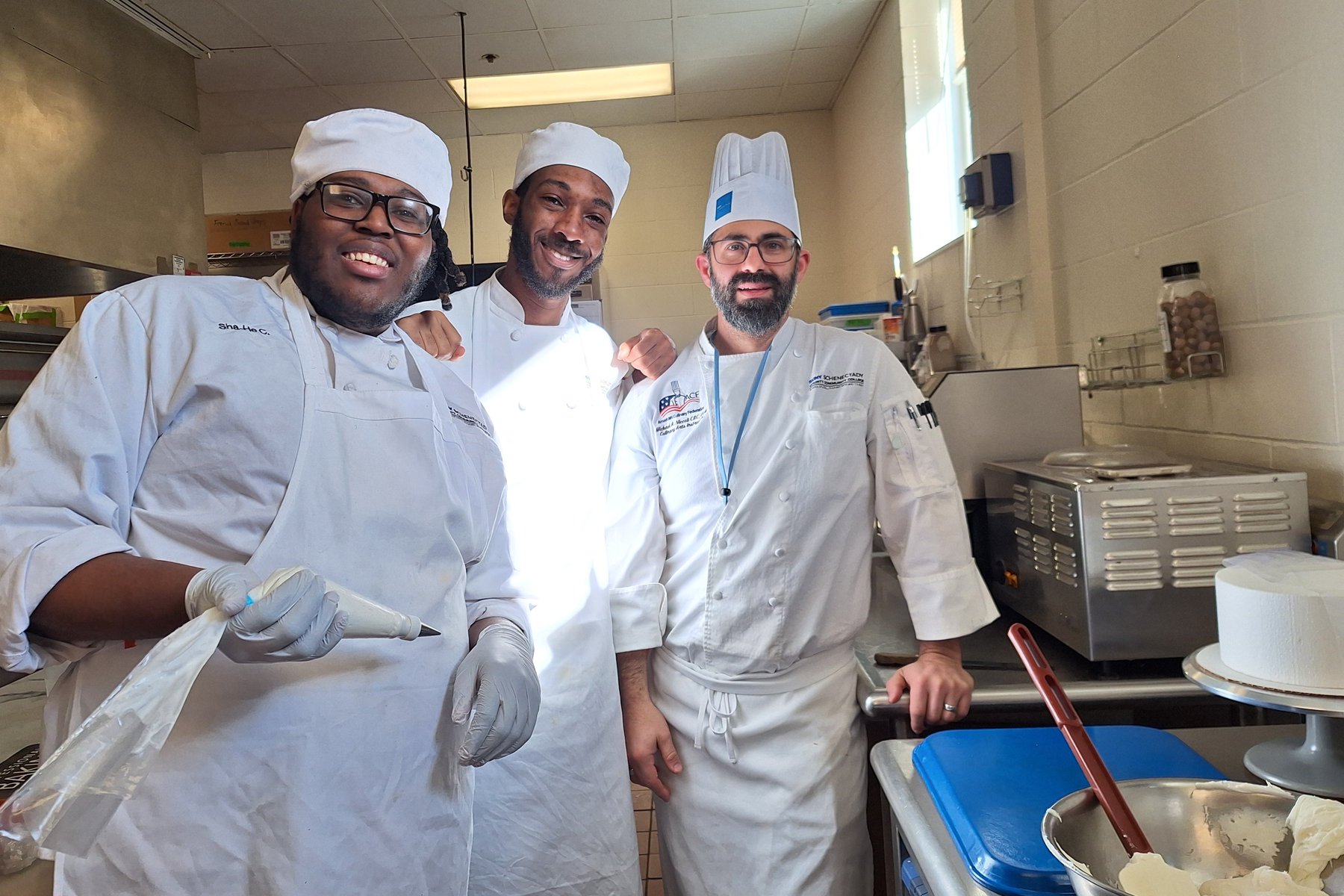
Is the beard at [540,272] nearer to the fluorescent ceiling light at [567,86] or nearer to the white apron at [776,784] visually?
the white apron at [776,784]

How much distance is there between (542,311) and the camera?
5.77 ft

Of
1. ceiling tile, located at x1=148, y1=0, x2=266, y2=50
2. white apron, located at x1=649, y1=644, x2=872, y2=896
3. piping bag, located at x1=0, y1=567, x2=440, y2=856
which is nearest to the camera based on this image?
piping bag, located at x1=0, y1=567, x2=440, y2=856

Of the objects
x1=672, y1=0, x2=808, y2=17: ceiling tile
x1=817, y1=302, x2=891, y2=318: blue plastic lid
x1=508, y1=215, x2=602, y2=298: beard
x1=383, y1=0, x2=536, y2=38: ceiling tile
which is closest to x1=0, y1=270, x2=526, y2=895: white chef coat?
x1=508, y1=215, x2=602, y2=298: beard

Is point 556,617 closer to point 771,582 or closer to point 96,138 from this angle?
point 771,582

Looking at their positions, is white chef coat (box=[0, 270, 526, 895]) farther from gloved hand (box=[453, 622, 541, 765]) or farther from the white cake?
the white cake

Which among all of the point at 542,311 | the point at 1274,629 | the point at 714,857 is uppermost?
the point at 542,311

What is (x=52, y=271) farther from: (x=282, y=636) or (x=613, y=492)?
(x=282, y=636)

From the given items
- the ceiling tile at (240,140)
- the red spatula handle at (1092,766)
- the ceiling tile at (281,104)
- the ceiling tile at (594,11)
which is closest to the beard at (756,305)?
the red spatula handle at (1092,766)

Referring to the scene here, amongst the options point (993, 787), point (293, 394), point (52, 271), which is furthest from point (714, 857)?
point (52, 271)

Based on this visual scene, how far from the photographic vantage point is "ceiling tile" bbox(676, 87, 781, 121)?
500 cm

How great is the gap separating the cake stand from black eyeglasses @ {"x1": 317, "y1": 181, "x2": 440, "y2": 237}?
1.11 m

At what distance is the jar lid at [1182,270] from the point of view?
162 centimetres

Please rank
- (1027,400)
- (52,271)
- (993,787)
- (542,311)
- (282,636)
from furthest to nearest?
(52,271) < (1027,400) < (542,311) < (993,787) < (282,636)

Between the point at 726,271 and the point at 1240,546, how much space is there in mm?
968
